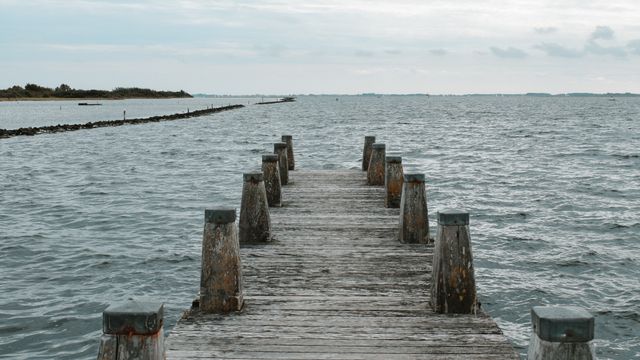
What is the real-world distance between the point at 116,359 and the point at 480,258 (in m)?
11.7

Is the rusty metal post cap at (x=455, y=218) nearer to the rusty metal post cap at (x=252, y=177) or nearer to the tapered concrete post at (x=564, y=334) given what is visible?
the tapered concrete post at (x=564, y=334)

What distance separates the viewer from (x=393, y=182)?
11906mm

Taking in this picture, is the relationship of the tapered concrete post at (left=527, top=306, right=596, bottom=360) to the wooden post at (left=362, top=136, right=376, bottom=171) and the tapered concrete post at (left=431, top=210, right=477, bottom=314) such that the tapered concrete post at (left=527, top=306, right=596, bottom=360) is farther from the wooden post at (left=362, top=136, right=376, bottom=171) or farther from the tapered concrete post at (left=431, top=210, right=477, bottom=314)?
the wooden post at (left=362, top=136, right=376, bottom=171)

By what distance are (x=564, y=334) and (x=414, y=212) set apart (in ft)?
17.8

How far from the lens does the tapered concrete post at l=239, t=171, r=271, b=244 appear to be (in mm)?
9062

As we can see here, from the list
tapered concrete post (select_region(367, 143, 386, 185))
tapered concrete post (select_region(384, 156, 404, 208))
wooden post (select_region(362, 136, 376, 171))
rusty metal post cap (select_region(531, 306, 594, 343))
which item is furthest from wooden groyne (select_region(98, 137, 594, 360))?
wooden post (select_region(362, 136, 376, 171))

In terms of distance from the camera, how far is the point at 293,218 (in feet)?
36.0

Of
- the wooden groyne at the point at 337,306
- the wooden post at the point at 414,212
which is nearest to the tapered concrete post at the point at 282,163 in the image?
the wooden groyne at the point at 337,306

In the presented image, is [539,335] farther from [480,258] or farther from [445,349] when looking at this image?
[480,258]

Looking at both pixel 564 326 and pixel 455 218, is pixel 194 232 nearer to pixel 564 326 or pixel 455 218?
pixel 455 218

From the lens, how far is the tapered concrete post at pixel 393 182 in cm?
1174

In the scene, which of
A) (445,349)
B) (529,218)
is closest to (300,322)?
(445,349)

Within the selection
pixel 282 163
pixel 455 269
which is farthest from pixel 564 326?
pixel 282 163

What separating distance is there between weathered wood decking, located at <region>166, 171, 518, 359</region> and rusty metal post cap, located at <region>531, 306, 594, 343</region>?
1703mm
